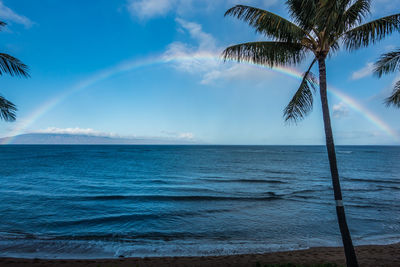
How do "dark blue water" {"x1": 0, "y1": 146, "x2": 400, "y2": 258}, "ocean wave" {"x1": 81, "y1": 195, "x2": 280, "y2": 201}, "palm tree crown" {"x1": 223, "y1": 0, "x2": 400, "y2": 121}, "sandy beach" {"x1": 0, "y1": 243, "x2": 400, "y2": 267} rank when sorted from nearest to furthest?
"palm tree crown" {"x1": 223, "y1": 0, "x2": 400, "y2": 121}, "sandy beach" {"x1": 0, "y1": 243, "x2": 400, "y2": 267}, "dark blue water" {"x1": 0, "y1": 146, "x2": 400, "y2": 258}, "ocean wave" {"x1": 81, "y1": 195, "x2": 280, "y2": 201}

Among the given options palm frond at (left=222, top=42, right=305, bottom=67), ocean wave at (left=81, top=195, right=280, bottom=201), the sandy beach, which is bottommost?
ocean wave at (left=81, top=195, right=280, bottom=201)

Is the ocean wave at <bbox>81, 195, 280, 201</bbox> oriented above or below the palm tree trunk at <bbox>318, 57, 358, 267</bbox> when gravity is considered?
below

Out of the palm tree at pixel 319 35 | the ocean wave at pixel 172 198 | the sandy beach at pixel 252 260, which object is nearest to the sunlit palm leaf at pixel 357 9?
the palm tree at pixel 319 35

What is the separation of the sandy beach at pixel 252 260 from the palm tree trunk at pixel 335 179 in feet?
8.10

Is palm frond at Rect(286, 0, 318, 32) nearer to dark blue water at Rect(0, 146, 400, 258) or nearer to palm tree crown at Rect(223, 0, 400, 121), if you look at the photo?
palm tree crown at Rect(223, 0, 400, 121)

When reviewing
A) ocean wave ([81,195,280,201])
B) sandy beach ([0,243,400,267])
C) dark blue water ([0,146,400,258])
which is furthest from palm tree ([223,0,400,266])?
ocean wave ([81,195,280,201])

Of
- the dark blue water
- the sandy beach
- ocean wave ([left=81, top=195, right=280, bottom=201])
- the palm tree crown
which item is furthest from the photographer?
ocean wave ([left=81, top=195, right=280, bottom=201])

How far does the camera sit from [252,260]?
25.4 feet

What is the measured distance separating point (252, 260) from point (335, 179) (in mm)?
4432

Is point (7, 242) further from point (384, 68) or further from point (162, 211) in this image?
point (384, 68)

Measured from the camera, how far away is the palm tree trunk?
17.1 ft

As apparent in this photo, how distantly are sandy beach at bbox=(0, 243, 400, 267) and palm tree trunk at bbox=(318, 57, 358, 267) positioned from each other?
8.10 feet

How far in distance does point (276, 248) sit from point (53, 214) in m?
12.9

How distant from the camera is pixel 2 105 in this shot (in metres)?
7.33
